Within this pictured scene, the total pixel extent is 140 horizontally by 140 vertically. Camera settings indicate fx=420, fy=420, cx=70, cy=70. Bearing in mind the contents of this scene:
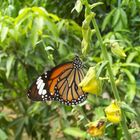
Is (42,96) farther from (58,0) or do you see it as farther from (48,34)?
(58,0)

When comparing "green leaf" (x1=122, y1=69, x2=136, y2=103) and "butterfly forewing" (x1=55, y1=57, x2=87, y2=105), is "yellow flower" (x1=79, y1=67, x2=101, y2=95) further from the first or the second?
"green leaf" (x1=122, y1=69, x2=136, y2=103)

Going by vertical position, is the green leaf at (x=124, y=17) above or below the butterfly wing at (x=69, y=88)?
Result: above

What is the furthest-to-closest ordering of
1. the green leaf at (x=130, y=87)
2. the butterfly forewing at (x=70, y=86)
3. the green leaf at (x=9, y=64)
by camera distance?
1. the green leaf at (x=9, y=64)
2. the green leaf at (x=130, y=87)
3. the butterfly forewing at (x=70, y=86)

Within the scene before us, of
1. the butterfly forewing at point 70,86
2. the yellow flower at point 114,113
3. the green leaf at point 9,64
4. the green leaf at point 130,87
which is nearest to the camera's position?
the yellow flower at point 114,113

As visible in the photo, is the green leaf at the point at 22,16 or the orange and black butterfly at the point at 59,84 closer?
the orange and black butterfly at the point at 59,84

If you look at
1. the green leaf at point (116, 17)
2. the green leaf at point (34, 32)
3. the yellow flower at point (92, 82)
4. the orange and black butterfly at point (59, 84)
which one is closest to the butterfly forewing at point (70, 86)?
the orange and black butterfly at point (59, 84)

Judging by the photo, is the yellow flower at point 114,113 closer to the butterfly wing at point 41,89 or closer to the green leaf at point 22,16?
the butterfly wing at point 41,89

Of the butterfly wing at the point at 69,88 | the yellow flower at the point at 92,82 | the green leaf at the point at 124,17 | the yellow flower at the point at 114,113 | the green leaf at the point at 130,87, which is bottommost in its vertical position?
the green leaf at the point at 130,87
